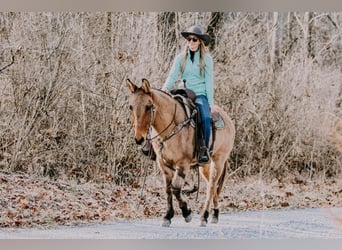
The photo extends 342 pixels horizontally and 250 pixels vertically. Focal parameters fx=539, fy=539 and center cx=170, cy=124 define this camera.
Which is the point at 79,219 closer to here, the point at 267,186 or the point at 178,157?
the point at 178,157

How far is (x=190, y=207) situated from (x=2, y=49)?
6.69ft

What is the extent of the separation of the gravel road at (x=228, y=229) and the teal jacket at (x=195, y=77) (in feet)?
3.35

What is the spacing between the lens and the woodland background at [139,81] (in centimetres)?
450

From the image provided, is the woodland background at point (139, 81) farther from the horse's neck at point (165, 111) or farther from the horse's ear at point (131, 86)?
the horse's neck at point (165, 111)

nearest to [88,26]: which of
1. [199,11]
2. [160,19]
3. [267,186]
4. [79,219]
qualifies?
[160,19]

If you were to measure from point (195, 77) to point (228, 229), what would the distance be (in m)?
1.28

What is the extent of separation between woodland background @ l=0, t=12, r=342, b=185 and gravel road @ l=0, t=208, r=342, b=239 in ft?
1.21

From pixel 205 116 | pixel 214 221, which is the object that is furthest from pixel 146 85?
pixel 214 221

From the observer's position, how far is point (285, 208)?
4590mm

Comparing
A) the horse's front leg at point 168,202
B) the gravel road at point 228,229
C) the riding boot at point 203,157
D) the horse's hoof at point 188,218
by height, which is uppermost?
the riding boot at point 203,157

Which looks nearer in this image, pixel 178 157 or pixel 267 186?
pixel 178 157

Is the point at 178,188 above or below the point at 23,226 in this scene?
above

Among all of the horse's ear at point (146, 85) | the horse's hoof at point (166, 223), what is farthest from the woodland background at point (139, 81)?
the horse's hoof at point (166, 223)

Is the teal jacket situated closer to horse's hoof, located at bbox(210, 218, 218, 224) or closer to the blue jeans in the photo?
the blue jeans
